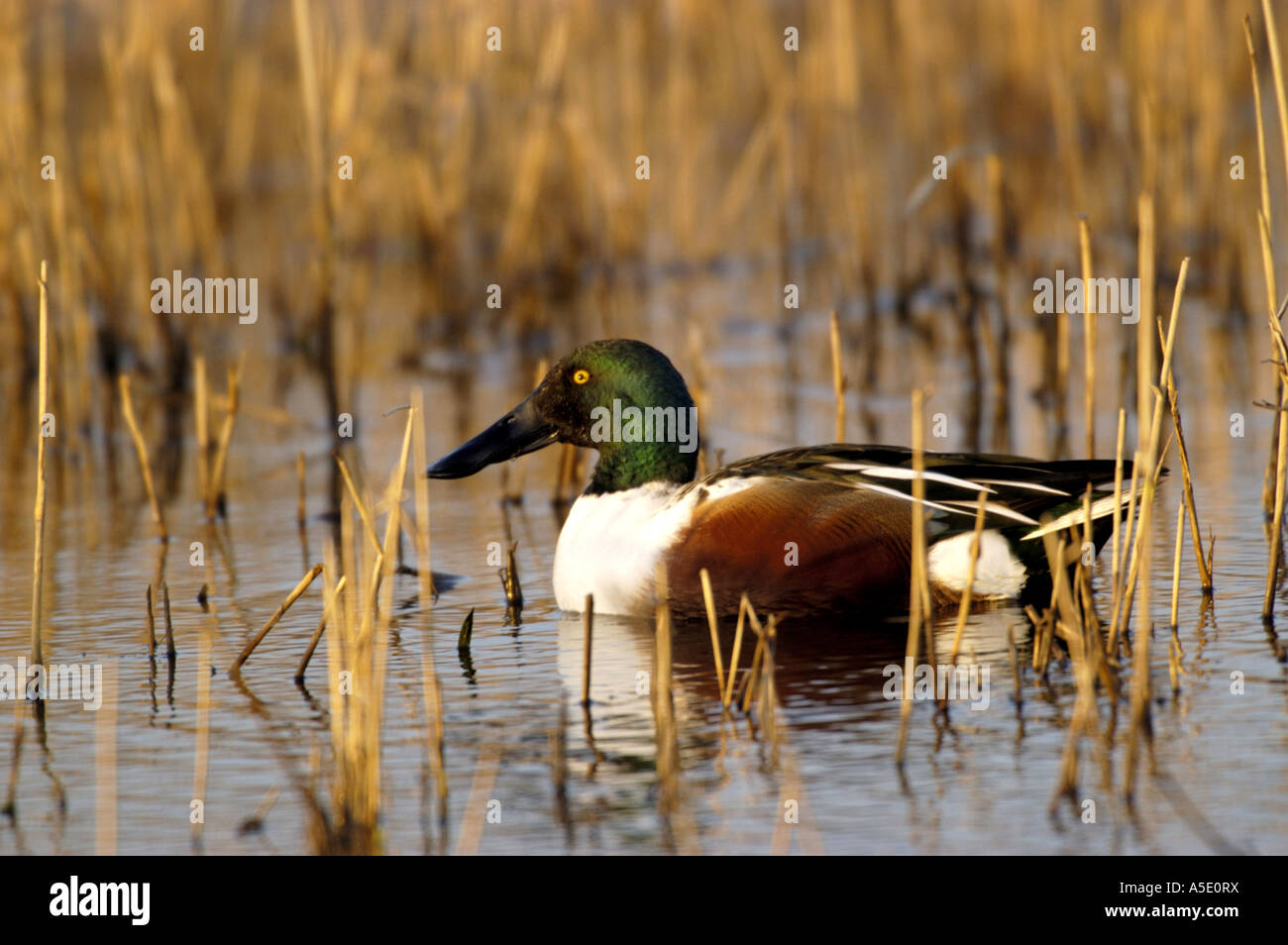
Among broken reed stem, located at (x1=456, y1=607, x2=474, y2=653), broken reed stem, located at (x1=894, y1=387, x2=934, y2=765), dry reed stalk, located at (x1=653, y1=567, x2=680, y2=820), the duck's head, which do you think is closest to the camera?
dry reed stalk, located at (x1=653, y1=567, x2=680, y2=820)

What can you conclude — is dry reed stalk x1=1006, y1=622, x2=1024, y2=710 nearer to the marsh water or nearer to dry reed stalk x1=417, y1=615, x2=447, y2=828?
the marsh water

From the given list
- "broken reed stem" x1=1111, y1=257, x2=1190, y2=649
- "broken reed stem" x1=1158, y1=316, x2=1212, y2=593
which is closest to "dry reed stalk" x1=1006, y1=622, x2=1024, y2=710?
"broken reed stem" x1=1111, y1=257, x2=1190, y2=649

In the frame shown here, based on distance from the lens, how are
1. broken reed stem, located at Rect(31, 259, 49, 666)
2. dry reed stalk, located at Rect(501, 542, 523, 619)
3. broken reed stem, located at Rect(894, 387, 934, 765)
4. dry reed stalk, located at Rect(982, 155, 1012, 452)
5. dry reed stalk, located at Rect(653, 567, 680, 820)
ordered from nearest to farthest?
dry reed stalk, located at Rect(653, 567, 680, 820), broken reed stem, located at Rect(894, 387, 934, 765), broken reed stem, located at Rect(31, 259, 49, 666), dry reed stalk, located at Rect(501, 542, 523, 619), dry reed stalk, located at Rect(982, 155, 1012, 452)

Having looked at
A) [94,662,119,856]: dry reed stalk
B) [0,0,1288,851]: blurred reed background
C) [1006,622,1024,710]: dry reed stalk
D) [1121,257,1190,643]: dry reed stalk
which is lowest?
[94,662,119,856]: dry reed stalk

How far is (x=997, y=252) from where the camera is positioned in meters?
9.03

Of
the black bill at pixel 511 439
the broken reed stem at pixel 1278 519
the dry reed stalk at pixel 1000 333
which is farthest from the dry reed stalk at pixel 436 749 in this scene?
the dry reed stalk at pixel 1000 333

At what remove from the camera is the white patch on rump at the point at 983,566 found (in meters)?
5.75

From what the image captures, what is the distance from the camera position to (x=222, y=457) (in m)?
7.73

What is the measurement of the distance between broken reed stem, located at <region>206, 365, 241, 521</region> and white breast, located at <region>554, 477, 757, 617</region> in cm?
196

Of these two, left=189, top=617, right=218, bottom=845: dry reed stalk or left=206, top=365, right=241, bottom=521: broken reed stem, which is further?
left=206, top=365, right=241, bottom=521: broken reed stem

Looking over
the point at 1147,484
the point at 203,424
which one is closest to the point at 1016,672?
the point at 1147,484

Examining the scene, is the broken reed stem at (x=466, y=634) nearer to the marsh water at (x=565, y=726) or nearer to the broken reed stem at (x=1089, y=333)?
the marsh water at (x=565, y=726)

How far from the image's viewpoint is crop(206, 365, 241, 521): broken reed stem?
7691 millimetres

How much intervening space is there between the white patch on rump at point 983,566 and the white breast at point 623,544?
0.60m
